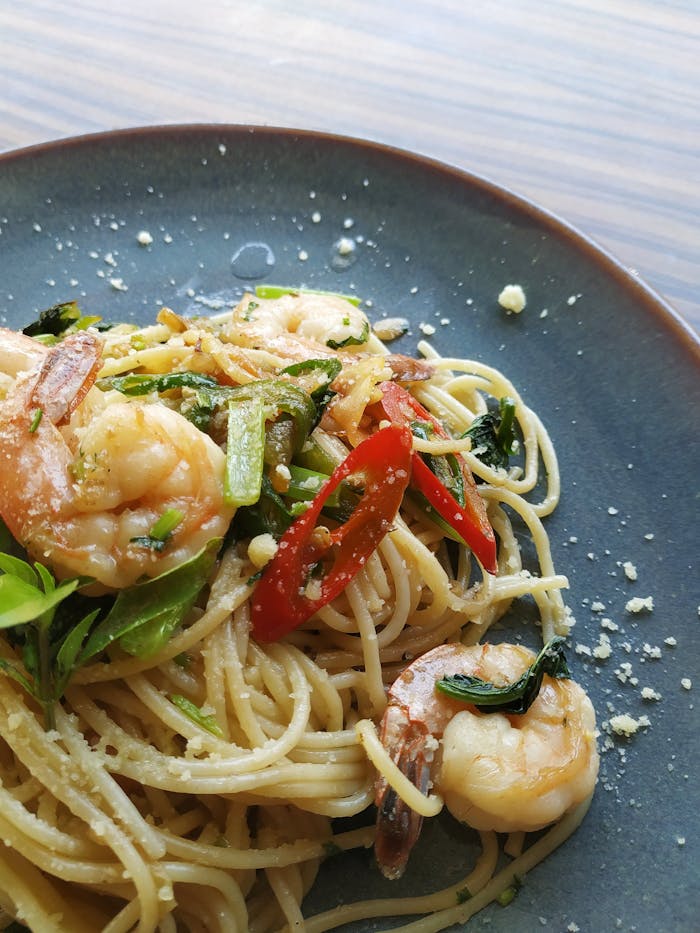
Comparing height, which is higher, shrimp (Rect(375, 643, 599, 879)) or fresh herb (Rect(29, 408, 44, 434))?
fresh herb (Rect(29, 408, 44, 434))

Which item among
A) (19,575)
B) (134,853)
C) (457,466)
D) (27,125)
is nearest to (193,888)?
(134,853)

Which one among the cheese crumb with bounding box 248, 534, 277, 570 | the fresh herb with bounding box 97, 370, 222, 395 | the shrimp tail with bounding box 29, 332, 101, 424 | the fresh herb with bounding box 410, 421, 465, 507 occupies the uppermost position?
the shrimp tail with bounding box 29, 332, 101, 424

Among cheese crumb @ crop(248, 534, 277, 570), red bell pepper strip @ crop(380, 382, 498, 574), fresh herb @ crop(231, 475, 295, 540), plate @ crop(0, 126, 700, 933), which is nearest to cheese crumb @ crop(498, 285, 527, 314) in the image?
plate @ crop(0, 126, 700, 933)

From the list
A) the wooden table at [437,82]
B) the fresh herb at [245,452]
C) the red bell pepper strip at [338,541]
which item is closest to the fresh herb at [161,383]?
the fresh herb at [245,452]

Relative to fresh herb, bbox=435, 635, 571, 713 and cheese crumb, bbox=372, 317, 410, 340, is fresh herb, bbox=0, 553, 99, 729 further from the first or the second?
cheese crumb, bbox=372, 317, 410, 340

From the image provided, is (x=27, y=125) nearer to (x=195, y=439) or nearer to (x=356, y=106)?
(x=356, y=106)

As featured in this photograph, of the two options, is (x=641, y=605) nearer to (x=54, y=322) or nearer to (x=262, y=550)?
(x=262, y=550)

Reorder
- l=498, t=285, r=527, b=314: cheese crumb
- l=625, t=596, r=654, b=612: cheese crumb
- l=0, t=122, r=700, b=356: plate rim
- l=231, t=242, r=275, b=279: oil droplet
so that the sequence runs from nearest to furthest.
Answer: l=625, t=596, r=654, b=612: cheese crumb → l=0, t=122, r=700, b=356: plate rim → l=498, t=285, r=527, b=314: cheese crumb → l=231, t=242, r=275, b=279: oil droplet
